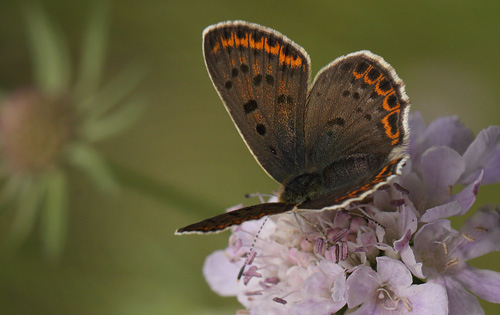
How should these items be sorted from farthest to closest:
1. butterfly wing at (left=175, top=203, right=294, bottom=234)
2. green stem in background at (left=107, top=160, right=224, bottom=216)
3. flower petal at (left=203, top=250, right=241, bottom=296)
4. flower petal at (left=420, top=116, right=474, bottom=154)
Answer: green stem in background at (left=107, top=160, right=224, bottom=216) → flower petal at (left=203, top=250, right=241, bottom=296) → flower petal at (left=420, top=116, right=474, bottom=154) → butterfly wing at (left=175, top=203, right=294, bottom=234)

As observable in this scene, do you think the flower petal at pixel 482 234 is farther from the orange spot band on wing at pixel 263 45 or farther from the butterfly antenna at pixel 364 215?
the orange spot band on wing at pixel 263 45

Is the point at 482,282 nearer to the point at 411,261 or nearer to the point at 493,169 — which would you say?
the point at 411,261

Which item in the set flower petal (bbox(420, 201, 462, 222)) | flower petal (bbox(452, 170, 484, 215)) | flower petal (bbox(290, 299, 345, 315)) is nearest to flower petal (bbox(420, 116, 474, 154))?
flower petal (bbox(452, 170, 484, 215))

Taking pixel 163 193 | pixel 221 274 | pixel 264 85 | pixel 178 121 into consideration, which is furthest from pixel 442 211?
pixel 178 121

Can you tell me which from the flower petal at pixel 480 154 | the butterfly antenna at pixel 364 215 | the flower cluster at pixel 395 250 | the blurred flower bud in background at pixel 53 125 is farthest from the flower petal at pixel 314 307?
the blurred flower bud in background at pixel 53 125

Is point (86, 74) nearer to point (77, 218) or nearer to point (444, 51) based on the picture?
point (77, 218)

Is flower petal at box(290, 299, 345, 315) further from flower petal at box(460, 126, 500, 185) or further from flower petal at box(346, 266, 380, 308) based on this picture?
flower petal at box(460, 126, 500, 185)

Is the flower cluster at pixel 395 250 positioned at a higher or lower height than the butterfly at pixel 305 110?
lower
